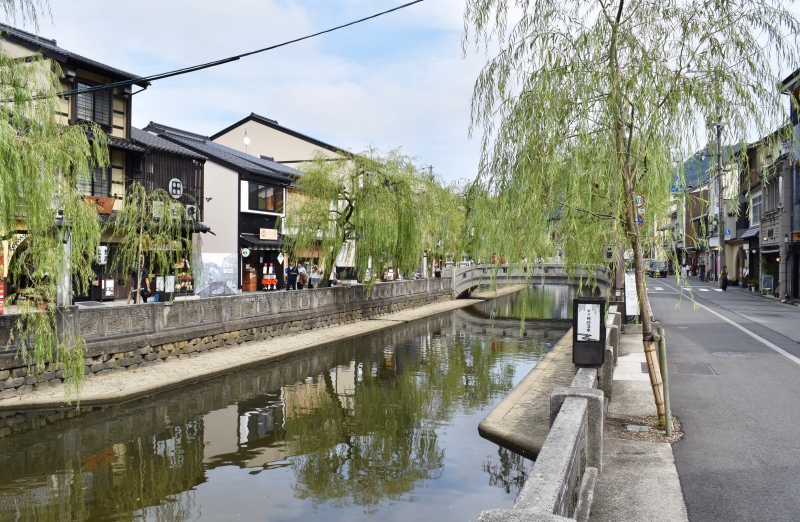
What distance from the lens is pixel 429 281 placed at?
40219 mm

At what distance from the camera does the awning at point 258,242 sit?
3697cm

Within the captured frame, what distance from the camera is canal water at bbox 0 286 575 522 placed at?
8352 millimetres

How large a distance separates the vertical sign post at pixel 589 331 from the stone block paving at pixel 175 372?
353 inches

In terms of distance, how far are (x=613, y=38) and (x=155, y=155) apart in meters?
27.5

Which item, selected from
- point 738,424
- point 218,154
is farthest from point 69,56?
point 738,424

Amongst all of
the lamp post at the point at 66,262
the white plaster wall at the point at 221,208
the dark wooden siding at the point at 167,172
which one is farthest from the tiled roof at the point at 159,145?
the lamp post at the point at 66,262

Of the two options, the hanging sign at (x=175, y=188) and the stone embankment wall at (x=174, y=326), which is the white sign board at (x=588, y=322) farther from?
the hanging sign at (x=175, y=188)

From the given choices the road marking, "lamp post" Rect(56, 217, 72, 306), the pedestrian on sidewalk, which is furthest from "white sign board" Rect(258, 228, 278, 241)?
"lamp post" Rect(56, 217, 72, 306)

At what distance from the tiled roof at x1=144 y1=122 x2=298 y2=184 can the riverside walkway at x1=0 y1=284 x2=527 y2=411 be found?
1392cm

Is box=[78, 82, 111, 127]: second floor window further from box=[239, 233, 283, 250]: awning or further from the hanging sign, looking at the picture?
box=[239, 233, 283, 250]: awning

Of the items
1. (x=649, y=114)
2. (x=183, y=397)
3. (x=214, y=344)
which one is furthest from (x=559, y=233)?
(x=214, y=344)

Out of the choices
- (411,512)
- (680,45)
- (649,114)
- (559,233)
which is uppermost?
(680,45)

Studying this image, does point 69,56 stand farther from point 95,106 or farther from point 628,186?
point 628,186

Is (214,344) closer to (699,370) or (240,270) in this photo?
(699,370)
